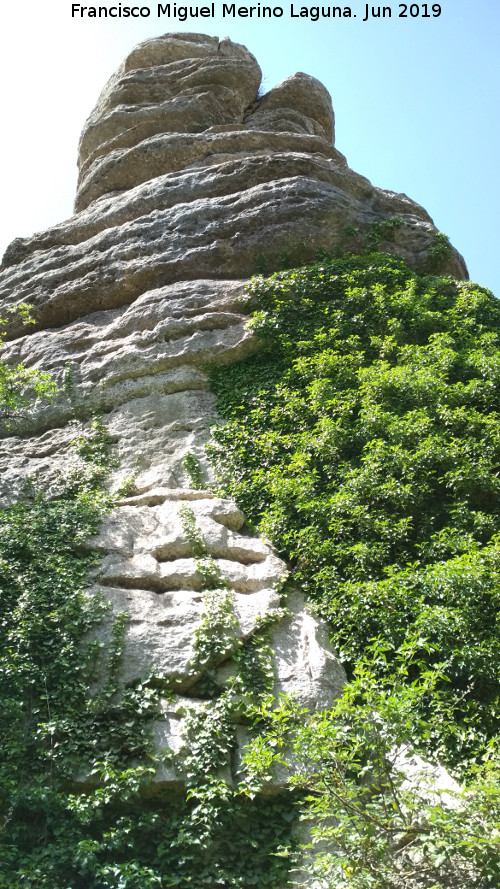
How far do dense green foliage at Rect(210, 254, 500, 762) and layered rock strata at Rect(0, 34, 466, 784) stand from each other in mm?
492

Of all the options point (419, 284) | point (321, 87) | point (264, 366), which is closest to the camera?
point (264, 366)

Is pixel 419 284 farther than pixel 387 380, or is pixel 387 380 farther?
pixel 419 284

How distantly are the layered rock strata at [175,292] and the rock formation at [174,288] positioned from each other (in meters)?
0.03

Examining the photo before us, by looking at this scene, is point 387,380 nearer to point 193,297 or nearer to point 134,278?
point 193,297

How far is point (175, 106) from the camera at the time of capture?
62.6 ft

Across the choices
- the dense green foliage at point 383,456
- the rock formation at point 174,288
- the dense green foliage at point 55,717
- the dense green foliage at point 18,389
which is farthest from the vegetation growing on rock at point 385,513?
the dense green foliage at point 18,389

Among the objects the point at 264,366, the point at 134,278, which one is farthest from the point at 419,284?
the point at 134,278

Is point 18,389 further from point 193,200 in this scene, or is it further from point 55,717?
point 55,717

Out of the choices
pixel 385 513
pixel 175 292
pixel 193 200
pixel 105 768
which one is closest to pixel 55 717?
pixel 105 768

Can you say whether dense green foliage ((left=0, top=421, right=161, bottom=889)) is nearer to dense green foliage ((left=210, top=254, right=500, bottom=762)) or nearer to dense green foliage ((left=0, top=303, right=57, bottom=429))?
dense green foliage ((left=210, top=254, right=500, bottom=762))

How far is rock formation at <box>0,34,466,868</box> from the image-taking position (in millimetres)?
8211

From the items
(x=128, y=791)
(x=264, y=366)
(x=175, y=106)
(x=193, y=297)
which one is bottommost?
(x=128, y=791)

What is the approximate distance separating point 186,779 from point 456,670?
8.95ft

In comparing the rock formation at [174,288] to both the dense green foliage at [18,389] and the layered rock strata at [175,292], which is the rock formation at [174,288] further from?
the dense green foliage at [18,389]
